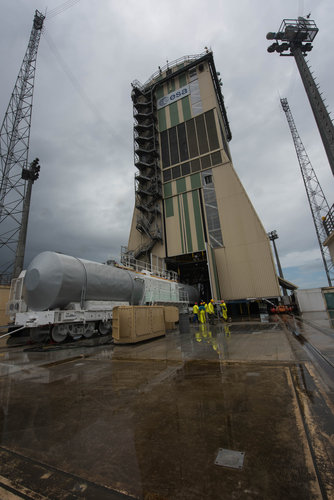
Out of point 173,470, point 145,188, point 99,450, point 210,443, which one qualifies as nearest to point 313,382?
point 210,443

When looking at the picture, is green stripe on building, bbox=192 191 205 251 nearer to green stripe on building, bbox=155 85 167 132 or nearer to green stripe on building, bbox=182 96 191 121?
green stripe on building, bbox=182 96 191 121

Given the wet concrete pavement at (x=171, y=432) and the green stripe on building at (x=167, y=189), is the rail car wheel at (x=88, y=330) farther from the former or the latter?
the green stripe on building at (x=167, y=189)

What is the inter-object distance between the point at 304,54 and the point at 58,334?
2732 centimetres

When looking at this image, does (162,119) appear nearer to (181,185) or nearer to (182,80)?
(182,80)

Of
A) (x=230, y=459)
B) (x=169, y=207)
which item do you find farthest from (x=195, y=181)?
(x=230, y=459)

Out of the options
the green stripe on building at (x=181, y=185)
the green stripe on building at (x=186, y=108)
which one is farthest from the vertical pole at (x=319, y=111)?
the green stripe on building at (x=186, y=108)

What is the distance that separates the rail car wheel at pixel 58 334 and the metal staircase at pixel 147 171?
60.4ft

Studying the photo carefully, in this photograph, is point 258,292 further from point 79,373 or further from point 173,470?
point 173,470

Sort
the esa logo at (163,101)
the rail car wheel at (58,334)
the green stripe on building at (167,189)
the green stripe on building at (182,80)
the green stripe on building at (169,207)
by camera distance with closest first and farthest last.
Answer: the rail car wheel at (58,334), the green stripe on building at (169,207), the green stripe on building at (167,189), the green stripe on building at (182,80), the esa logo at (163,101)

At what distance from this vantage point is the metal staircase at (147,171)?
2933cm

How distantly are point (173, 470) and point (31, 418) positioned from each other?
2.42 m

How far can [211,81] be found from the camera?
3011cm

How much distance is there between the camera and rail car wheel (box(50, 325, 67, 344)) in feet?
35.1

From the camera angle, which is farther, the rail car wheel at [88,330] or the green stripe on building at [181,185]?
the green stripe on building at [181,185]
